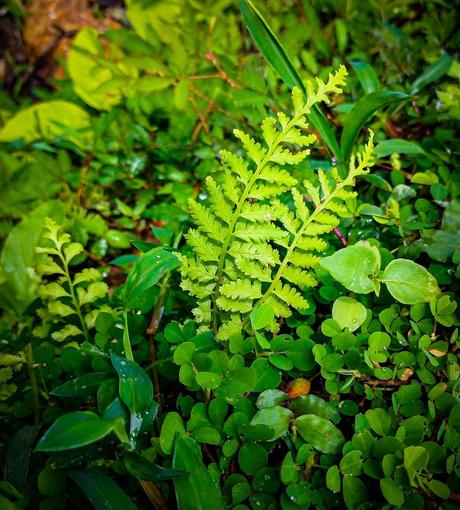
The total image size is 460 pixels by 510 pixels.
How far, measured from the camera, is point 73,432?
0.71m

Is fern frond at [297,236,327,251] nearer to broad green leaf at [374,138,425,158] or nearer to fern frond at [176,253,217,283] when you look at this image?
fern frond at [176,253,217,283]

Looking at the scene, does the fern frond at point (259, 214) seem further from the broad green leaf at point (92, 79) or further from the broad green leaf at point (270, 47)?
the broad green leaf at point (92, 79)

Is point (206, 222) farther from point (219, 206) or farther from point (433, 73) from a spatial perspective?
point (433, 73)

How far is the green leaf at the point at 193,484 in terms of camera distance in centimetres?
75

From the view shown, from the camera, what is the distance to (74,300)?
3.67 feet

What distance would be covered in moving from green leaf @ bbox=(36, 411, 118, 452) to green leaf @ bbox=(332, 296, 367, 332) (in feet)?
1.79

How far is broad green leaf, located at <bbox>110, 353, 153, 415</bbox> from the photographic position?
81cm

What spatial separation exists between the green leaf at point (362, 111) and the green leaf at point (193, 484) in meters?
0.98

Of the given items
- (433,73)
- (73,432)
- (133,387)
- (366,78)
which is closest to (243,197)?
(133,387)

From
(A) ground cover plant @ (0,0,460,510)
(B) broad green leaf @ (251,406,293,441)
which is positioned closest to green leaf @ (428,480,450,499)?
(A) ground cover plant @ (0,0,460,510)

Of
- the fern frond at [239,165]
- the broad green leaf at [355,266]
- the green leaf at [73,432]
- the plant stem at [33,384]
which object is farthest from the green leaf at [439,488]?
the plant stem at [33,384]

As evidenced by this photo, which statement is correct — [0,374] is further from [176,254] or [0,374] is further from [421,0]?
[421,0]

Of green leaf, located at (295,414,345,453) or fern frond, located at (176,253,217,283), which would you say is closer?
green leaf, located at (295,414,345,453)

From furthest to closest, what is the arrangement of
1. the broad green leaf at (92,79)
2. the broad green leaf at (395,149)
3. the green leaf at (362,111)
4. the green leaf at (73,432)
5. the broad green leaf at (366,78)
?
the broad green leaf at (92,79) < the broad green leaf at (366,78) < the broad green leaf at (395,149) < the green leaf at (362,111) < the green leaf at (73,432)
